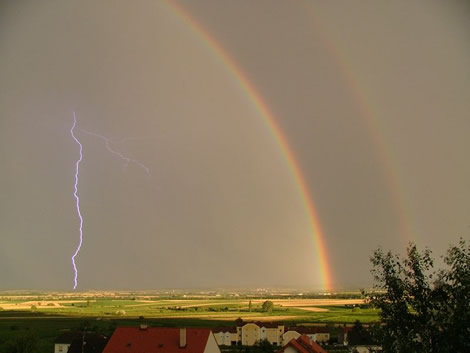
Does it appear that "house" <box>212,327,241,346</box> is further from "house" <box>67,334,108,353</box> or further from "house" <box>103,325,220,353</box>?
"house" <box>103,325,220,353</box>

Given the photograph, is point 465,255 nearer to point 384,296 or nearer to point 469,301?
point 469,301

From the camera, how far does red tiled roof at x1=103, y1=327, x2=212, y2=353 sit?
39.1 metres

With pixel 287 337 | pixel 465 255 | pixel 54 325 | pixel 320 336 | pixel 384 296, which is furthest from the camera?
pixel 54 325

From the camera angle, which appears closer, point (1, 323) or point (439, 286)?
point (439, 286)

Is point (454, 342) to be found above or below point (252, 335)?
below

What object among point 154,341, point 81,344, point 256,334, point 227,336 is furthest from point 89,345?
point 256,334

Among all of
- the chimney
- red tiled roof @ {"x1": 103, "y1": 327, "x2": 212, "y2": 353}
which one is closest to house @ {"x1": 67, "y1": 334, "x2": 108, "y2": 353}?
red tiled roof @ {"x1": 103, "y1": 327, "x2": 212, "y2": 353}

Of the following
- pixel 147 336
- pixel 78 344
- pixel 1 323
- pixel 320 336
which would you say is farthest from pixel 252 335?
pixel 1 323

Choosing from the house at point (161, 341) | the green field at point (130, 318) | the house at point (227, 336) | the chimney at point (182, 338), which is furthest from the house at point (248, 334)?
the chimney at point (182, 338)

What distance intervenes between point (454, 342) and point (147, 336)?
3368cm

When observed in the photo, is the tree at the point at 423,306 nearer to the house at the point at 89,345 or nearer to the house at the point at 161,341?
the house at the point at 161,341

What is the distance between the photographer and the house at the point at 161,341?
39.1 m

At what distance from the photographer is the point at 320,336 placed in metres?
69.7

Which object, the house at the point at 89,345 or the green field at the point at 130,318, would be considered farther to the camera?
the green field at the point at 130,318
